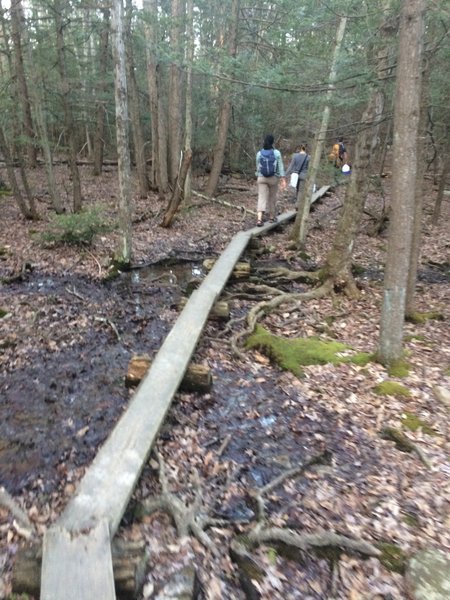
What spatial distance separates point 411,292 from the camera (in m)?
7.67

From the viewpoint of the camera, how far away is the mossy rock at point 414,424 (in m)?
4.73

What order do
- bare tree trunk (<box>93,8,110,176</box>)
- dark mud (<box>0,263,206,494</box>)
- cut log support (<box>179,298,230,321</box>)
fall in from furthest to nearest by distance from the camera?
bare tree trunk (<box>93,8,110,176</box>) < cut log support (<box>179,298,230,321</box>) < dark mud (<box>0,263,206,494</box>)

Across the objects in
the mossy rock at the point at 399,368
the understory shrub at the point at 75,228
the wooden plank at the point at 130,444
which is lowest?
the mossy rock at the point at 399,368

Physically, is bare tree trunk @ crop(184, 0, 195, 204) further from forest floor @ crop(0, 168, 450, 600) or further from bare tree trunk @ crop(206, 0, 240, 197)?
forest floor @ crop(0, 168, 450, 600)

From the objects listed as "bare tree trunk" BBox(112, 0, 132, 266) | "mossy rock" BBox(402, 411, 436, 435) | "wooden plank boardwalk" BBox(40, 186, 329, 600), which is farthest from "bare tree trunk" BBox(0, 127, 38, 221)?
"mossy rock" BBox(402, 411, 436, 435)

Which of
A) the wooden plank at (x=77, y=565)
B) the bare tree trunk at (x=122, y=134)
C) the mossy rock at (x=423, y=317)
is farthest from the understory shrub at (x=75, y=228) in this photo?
the wooden plank at (x=77, y=565)

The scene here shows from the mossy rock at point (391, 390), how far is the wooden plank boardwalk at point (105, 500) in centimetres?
243

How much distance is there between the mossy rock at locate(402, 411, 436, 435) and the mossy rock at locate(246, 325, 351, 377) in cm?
135

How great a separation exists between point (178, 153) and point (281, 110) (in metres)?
6.23

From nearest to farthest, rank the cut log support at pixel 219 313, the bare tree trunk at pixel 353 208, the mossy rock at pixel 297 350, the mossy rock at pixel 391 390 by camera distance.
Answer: the mossy rock at pixel 391 390 < the mossy rock at pixel 297 350 < the cut log support at pixel 219 313 < the bare tree trunk at pixel 353 208

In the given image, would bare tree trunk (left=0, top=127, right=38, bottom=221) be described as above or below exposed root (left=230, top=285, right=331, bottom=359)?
above

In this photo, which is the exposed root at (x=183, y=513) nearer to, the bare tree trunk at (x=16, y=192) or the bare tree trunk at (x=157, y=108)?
the bare tree trunk at (x=16, y=192)

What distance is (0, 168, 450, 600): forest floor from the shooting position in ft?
10.6

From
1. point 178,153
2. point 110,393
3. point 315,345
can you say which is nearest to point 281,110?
point 178,153
